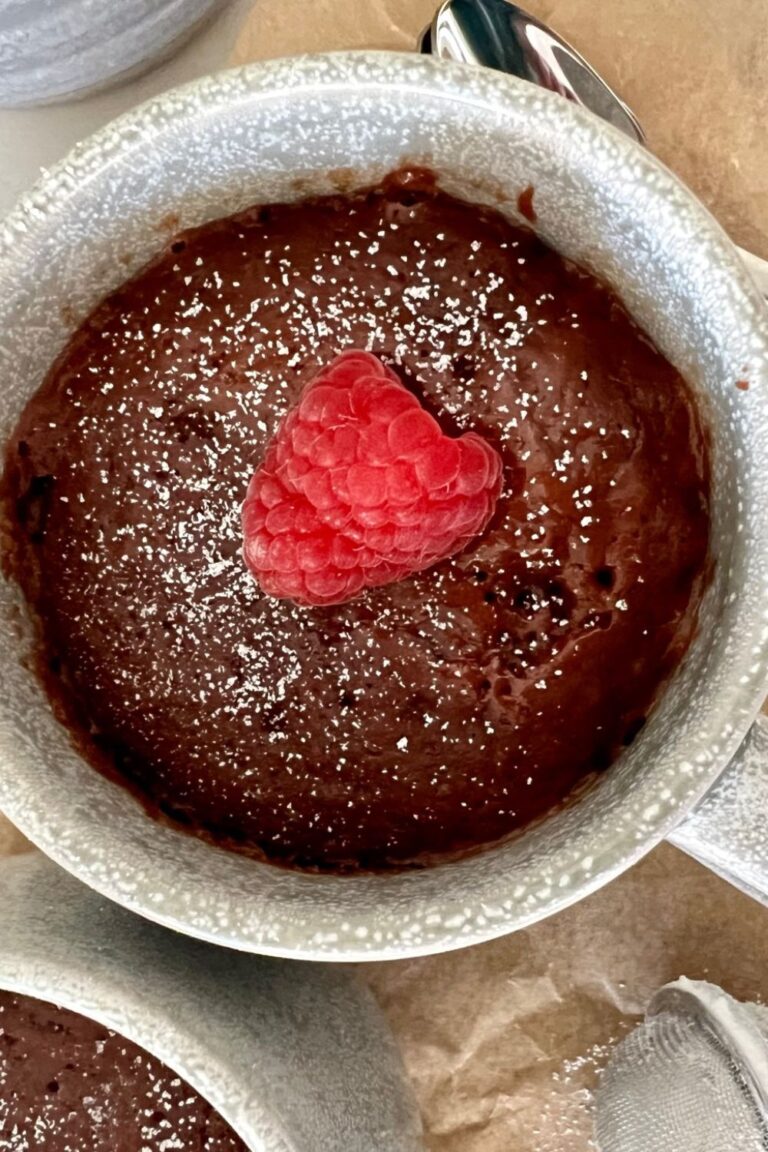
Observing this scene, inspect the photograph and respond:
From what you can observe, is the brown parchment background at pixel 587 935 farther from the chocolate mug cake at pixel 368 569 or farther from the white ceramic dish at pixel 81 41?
the chocolate mug cake at pixel 368 569

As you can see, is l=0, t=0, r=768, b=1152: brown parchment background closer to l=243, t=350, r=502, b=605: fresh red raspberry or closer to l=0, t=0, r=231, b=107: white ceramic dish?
l=0, t=0, r=231, b=107: white ceramic dish

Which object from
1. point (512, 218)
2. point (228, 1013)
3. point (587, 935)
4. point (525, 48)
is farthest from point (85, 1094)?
point (525, 48)

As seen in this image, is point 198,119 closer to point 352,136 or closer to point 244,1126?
point 352,136

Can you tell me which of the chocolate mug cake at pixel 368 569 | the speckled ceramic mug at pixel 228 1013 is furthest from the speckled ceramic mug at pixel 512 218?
the speckled ceramic mug at pixel 228 1013

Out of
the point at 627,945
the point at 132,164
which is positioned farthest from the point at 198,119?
the point at 627,945

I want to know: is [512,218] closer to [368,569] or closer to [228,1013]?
[368,569]

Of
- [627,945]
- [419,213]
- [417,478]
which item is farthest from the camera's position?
[627,945]

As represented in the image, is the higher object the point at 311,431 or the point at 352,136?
the point at 352,136
